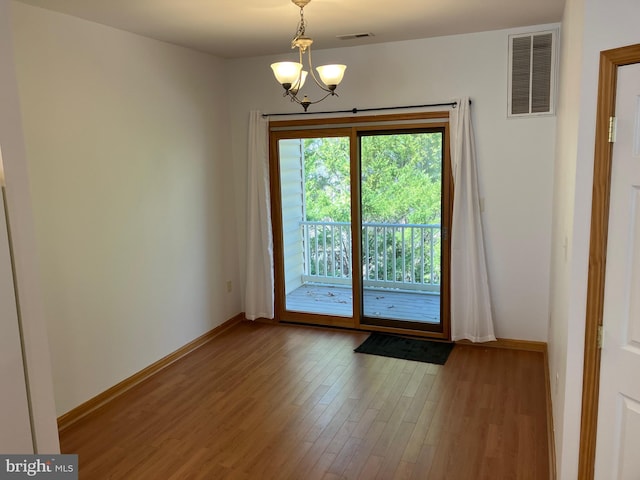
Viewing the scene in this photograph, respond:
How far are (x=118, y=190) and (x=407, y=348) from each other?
2761 millimetres

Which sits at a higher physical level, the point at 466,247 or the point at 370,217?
the point at 370,217

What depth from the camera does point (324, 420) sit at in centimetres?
335

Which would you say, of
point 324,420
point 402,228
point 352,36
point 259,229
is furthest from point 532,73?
point 324,420

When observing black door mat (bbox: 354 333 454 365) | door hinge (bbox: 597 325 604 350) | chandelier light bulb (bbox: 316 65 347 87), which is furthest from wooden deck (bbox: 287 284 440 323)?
→ door hinge (bbox: 597 325 604 350)

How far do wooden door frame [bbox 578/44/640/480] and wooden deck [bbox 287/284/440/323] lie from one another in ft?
9.13

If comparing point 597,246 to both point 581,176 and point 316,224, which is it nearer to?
point 581,176

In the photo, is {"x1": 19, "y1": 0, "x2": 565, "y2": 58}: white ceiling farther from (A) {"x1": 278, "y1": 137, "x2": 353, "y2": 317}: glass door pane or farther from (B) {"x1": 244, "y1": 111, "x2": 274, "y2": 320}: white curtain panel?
(A) {"x1": 278, "y1": 137, "x2": 353, "y2": 317}: glass door pane

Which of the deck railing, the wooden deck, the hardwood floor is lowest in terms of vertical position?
the hardwood floor

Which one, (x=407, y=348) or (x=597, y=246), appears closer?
(x=597, y=246)

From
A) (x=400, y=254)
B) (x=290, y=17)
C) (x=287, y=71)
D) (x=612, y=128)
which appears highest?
(x=290, y=17)

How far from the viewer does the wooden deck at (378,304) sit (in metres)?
5.02

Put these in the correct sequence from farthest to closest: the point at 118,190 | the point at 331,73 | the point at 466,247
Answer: the point at 466,247, the point at 118,190, the point at 331,73

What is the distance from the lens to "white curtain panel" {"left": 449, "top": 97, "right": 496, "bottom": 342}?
4.23 meters

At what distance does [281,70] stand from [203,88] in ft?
6.90
